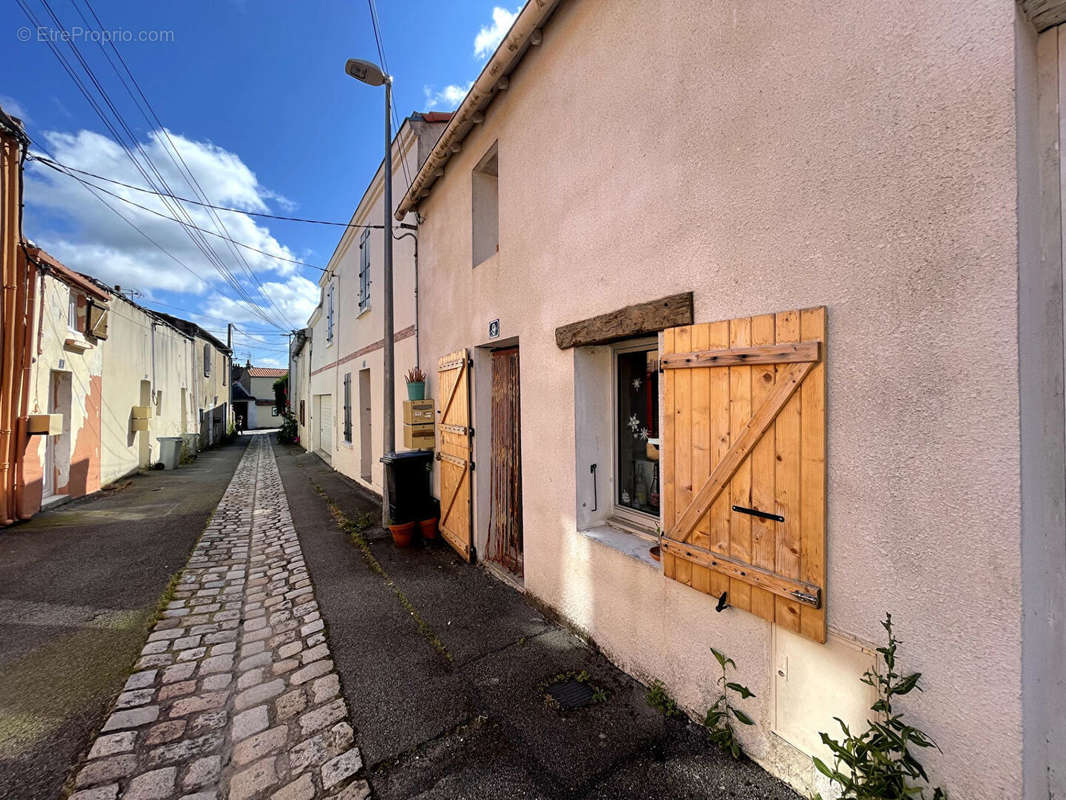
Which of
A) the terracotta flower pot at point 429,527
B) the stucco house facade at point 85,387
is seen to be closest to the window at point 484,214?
the terracotta flower pot at point 429,527

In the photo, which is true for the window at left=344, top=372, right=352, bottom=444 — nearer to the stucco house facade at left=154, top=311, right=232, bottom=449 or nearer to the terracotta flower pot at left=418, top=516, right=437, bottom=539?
the terracotta flower pot at left=418, top=516, right=437, bottom=539

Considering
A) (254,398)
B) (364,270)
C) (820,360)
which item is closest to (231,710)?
(820,360)

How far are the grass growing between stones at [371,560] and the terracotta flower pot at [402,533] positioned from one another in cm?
35

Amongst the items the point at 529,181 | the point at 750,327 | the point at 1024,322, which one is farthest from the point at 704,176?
the point at 529,181

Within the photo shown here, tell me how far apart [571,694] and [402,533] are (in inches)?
139

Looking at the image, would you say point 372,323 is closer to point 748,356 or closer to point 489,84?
point 489,84

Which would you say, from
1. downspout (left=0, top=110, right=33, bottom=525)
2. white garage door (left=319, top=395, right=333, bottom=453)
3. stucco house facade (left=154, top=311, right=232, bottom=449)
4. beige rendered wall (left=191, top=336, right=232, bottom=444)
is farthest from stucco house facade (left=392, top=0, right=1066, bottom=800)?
beige rendered wall (left=191, top=336, right=232, bottom=444)

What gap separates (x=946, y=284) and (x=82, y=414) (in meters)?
12.5

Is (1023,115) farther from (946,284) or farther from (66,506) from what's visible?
(66,506)

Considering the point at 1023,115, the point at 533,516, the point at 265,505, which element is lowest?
the point at 265,505

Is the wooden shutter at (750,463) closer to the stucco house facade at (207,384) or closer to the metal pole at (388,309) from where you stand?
the metal pole at (388,309)

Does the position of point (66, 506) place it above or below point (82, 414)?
below

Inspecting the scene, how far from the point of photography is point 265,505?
830 centimetres

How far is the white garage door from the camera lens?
14.5 m
